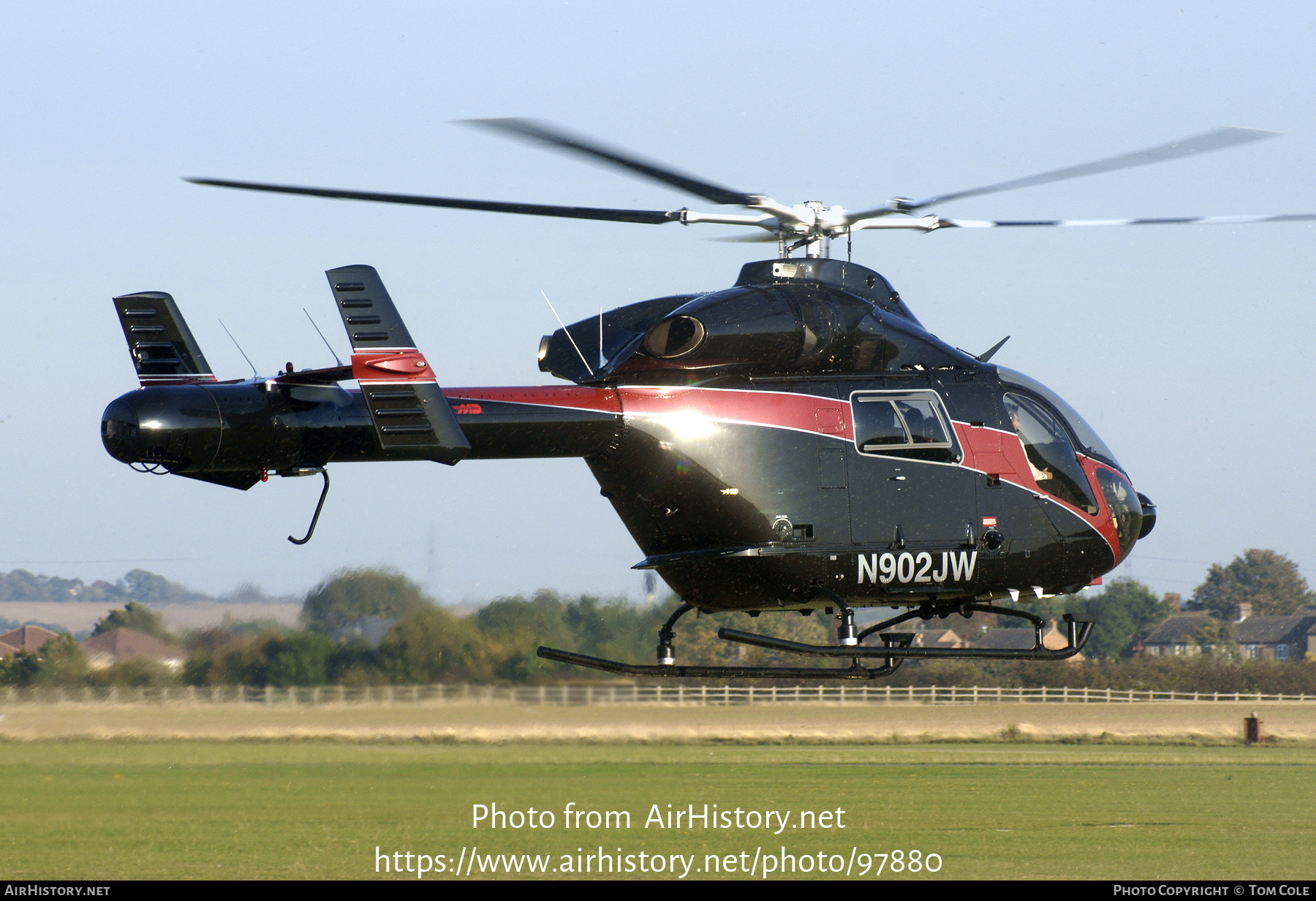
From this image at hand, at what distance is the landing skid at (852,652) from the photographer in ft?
35.4

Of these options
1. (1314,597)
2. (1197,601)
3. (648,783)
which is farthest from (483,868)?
(1197,601)

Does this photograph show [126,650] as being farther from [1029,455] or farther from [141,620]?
[1029,455]

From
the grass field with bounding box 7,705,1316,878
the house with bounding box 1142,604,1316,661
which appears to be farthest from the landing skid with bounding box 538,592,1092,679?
the house with bounding box 1142,604,1316,661

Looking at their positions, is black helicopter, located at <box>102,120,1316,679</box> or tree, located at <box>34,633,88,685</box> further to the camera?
tree, located at <box>34,633,88,685</box>

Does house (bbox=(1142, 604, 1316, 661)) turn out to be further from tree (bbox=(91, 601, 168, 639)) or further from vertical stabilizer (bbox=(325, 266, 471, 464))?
vertical stabilizer (bbox=(325, 266, 471, 464))

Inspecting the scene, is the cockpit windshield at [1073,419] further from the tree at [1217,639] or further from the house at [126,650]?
the tree at [1217,639]

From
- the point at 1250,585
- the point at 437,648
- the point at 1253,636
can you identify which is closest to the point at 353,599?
the point at 437,648

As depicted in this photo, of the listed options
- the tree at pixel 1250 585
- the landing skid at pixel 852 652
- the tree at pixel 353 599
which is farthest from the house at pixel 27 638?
the tree at pixel 1250 585

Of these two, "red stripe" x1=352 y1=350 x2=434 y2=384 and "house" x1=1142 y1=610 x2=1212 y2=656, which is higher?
"red stripe" x1=352 y1=350 x2=434 y2=384

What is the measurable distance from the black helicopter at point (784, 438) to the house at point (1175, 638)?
45649 mm

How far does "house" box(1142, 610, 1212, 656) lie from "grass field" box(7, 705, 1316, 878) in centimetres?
1345

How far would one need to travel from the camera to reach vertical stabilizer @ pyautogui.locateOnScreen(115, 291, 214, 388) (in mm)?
9883

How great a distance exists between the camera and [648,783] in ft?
122

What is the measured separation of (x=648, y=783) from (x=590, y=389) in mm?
28251
